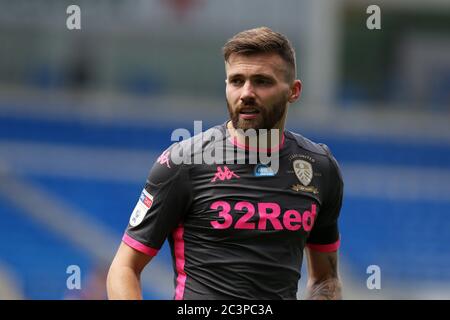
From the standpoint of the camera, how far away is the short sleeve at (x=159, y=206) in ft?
11.4

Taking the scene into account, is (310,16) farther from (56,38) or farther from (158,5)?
(56,38)

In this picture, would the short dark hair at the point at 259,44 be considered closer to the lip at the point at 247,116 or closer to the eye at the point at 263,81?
the eye at the point at 263,81

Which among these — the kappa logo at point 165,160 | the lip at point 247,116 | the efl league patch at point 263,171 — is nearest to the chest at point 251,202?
the efl league patch at point 263,171

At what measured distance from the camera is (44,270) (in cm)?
1227

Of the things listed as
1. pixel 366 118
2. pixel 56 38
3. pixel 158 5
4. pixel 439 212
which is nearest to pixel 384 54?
pixel 366 118

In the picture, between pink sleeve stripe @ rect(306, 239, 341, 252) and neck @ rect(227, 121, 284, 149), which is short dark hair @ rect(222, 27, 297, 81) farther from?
pink sleeve stripe @ rect(306, 239, 341, 252)

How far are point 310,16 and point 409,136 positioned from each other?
2327 mm

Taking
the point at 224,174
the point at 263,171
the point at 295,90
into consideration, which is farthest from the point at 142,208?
the point at 295,90

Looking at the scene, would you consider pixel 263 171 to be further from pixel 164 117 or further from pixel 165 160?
pixel 164 117

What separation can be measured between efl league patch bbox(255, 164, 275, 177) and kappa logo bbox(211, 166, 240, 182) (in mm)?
82

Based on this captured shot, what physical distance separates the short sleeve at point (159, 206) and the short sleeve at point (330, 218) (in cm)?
61

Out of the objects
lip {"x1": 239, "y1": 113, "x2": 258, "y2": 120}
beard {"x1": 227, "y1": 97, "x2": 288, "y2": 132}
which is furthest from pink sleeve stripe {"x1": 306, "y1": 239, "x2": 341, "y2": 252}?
lip {"x1": 239, "y1": 113, "x2": 258, "y2": 120}

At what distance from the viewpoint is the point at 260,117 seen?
355cm

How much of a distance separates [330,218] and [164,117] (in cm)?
1015
